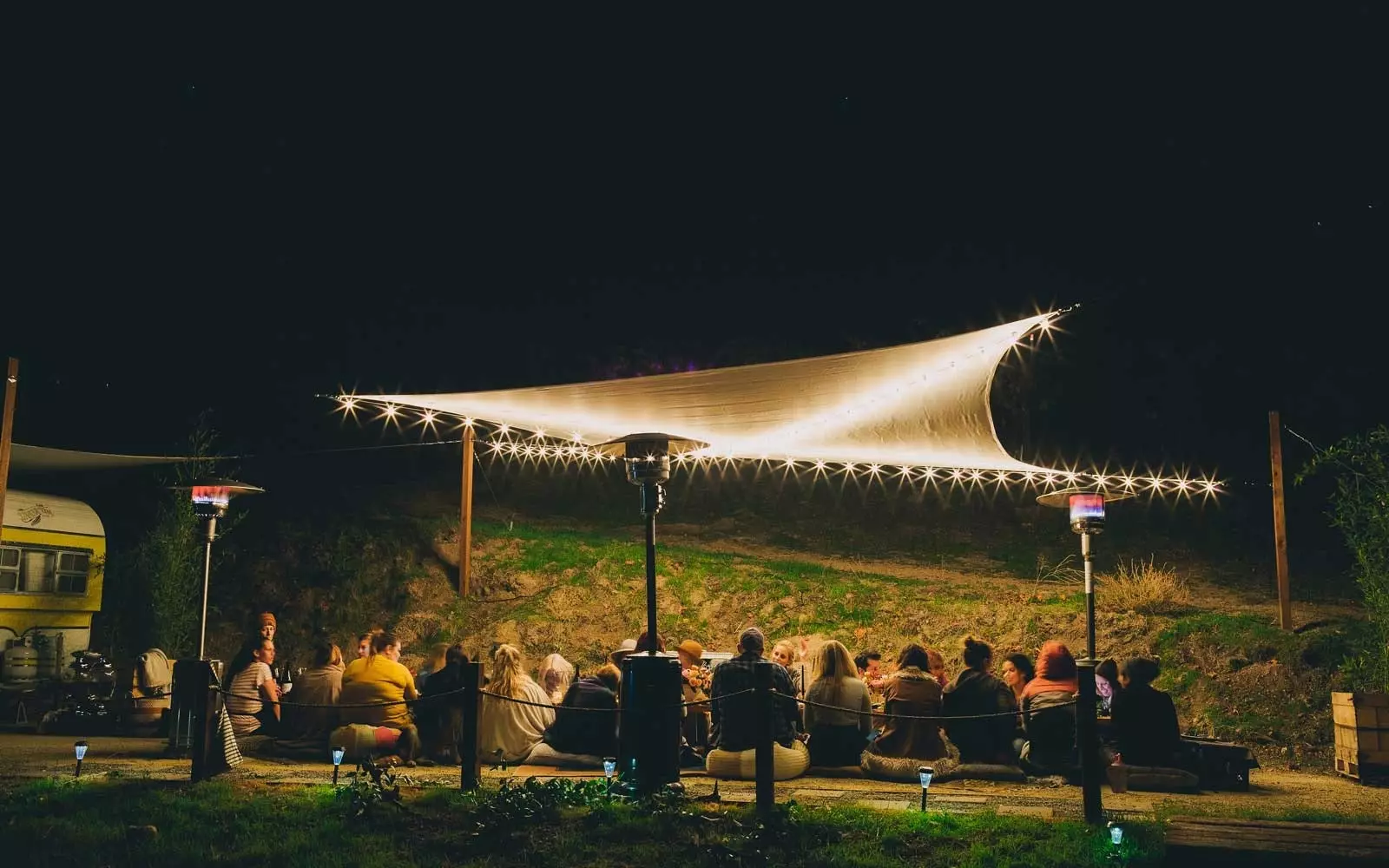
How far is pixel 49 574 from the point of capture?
12.6 metres

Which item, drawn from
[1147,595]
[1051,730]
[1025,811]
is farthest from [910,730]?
[1147,595]

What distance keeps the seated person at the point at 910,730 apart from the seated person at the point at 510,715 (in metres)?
2.57

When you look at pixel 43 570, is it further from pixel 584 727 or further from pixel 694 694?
pixel 694 694

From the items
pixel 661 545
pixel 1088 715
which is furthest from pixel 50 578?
pixel 1088 715

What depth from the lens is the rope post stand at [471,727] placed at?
21.1ft

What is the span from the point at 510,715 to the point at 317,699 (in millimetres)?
1659

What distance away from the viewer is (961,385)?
7.57m

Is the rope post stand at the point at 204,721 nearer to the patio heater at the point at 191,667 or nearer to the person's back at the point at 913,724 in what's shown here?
the patio heater at the point at 191,667

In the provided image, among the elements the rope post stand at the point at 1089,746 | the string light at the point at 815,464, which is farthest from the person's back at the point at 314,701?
the rope post stand at the point at 1089,746

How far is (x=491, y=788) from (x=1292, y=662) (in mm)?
8270

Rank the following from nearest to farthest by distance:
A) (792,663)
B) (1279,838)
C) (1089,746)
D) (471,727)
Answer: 1. (1279,838)
2. (1089,746)
3. (471,727)
4. (792,663)

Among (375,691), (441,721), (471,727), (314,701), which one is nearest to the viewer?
(471,727)

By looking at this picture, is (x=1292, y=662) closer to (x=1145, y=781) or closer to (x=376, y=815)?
(x=1145, y=781)

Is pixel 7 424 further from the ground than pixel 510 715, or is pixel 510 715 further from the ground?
pixel 7 424
